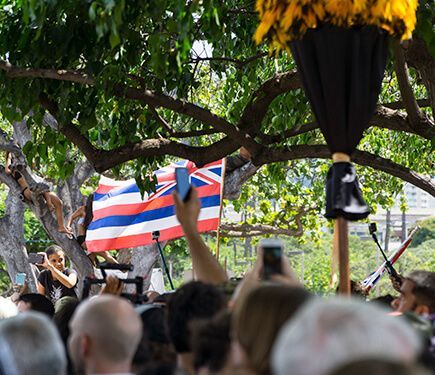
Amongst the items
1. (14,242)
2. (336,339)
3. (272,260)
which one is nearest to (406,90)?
(272,260)

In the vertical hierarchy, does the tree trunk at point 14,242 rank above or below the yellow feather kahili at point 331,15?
below

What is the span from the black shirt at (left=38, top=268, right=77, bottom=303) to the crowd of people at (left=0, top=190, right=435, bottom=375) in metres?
5.79

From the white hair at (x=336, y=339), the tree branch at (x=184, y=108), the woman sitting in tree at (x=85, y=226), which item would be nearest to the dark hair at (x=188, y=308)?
the white hair at (x=336, y=339)

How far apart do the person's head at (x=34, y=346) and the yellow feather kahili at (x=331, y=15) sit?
2762 mm

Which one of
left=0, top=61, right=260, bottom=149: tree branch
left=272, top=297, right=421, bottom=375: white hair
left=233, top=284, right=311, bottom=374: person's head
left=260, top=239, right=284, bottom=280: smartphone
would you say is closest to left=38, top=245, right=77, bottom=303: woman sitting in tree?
left=0, top=61, right=260, bottom=149: tree branch

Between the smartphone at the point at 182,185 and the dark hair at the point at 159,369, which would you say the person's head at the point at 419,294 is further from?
the dark hair at the point at 159,369

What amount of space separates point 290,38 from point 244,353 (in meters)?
3.00

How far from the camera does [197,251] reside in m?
5.48

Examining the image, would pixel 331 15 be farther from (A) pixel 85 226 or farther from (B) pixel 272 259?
(A) pixel 85 226

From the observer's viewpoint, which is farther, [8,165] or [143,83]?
[8,165]

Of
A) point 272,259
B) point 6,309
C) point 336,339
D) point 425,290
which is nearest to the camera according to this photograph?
point 336,339

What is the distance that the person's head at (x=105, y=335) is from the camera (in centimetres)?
403

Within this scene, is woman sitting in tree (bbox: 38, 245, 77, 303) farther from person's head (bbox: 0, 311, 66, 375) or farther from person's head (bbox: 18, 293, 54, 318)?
person's head (bbox: 0, 311, 66, 375)

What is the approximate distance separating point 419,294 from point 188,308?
171 cm
